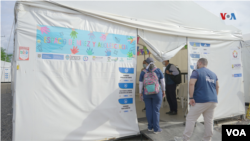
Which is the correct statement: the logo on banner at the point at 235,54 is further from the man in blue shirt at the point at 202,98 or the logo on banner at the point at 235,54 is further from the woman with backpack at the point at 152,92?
the woman with backpack at the point at 152,92

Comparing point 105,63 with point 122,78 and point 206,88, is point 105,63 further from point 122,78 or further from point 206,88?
point 206,88

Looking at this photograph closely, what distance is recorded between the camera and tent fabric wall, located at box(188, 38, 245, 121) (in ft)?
14.1

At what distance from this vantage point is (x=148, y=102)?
Answer: 3.17 meters

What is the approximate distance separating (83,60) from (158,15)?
2.02m

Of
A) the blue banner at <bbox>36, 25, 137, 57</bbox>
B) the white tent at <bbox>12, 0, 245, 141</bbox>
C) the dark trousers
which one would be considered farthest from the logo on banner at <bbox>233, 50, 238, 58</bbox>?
the blue banner at <bbox>36, 25, 137, 57</bbox>

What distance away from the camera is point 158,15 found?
368 centimetres

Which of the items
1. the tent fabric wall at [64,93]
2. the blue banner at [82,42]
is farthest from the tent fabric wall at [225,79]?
the tent fabric wall at [64,93]

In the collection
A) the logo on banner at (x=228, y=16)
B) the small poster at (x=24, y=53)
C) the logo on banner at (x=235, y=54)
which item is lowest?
the small poster at (x=24, y=53)

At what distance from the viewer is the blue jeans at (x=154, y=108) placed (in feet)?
10.1

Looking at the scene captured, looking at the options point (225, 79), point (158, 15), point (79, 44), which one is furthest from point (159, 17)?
→ point (225, 79)

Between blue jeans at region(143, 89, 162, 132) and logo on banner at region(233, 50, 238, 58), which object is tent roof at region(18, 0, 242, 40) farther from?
blue jeans at region(143, 89, 162, 132)

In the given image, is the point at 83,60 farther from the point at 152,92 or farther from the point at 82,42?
the point at 152,92

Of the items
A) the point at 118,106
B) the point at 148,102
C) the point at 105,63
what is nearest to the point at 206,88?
the point at 148,102

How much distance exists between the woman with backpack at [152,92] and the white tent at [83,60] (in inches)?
12.0
